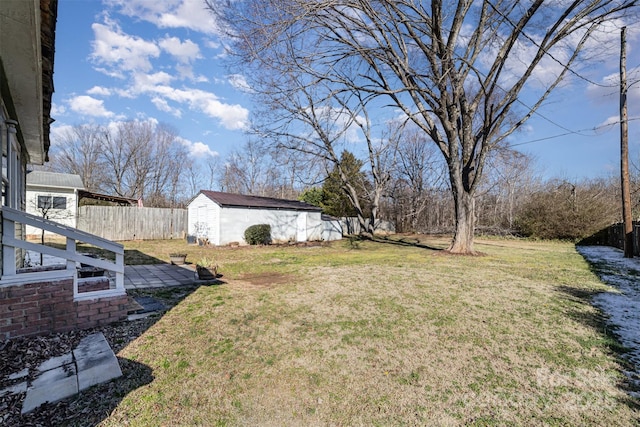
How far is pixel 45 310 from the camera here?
328cm

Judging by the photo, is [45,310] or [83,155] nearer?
[45,310]

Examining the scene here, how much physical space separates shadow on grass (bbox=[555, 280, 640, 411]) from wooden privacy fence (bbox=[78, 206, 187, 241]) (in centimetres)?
1884

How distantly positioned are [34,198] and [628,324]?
74.2 feet

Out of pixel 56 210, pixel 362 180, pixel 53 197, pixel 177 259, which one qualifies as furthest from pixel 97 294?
pixel 362 180

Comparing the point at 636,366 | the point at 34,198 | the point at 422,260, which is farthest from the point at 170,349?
the point at 34,198

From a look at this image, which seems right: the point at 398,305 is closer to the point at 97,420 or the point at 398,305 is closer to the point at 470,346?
the point at 470,346

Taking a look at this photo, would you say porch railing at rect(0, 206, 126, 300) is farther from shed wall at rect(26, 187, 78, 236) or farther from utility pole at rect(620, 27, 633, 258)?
utility pole at rect(620, 27, 633, 258)

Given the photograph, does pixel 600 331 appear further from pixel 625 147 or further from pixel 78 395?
pixel 625 147

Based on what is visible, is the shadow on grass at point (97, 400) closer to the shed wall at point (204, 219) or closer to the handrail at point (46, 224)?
the handrail at point (46, 224)

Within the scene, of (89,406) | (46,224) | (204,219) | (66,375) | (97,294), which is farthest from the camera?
(204,219)

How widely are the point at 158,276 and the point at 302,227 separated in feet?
39.7

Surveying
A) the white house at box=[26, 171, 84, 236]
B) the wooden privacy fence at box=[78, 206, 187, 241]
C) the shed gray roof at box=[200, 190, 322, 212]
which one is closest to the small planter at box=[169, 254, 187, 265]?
the shed gray roof at box=[200, 190, 322, 212]

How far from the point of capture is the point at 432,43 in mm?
10422

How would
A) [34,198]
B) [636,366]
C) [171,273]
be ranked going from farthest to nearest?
1. [34,198]
2. [171,273]
3. [636,366]
